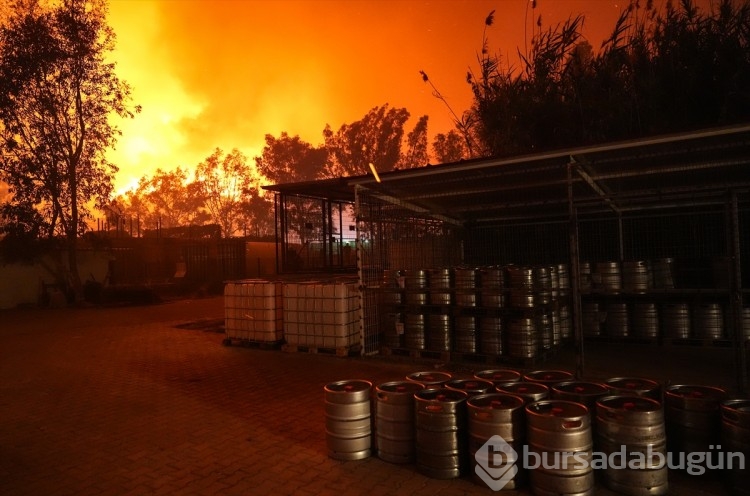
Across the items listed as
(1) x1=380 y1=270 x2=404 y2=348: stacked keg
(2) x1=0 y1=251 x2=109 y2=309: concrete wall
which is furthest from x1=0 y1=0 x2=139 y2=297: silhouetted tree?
(1) x1=380 y1=270 x2=404 y2=348: stacked keg

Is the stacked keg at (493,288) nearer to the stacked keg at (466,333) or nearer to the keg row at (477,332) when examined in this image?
the keg row at (477,332)

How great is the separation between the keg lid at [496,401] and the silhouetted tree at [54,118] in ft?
72.4

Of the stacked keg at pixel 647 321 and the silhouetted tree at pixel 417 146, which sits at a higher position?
the silhouetted tree at pixel 417 146

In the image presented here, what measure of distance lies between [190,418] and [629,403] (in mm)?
4936

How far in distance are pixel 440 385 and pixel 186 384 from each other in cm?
476

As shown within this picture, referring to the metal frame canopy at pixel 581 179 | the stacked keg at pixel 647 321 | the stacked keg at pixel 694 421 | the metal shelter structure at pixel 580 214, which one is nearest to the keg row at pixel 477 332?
the metal shelter structure at pixel 580 214

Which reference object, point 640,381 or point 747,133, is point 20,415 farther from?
point 747,133

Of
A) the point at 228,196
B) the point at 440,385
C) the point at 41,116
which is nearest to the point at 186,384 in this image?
the point at 440,385

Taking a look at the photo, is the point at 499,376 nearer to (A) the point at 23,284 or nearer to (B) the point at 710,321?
(B) the point at 710,321

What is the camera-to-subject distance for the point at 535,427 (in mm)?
3527

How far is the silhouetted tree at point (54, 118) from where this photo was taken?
768 inches

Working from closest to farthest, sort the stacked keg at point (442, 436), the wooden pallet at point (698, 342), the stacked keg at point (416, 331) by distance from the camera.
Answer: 1. the stacked keg at point (442, 436)
2. the stacked keg at point (416, 331)
3. the wooden pallet at point (698, 342)

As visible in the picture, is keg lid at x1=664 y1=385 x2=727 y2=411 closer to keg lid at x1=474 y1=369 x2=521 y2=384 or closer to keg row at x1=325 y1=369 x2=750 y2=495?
keg row at x1=325 y1=369 x2=750 y2=495

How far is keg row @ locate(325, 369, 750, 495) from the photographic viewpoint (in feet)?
11.5
